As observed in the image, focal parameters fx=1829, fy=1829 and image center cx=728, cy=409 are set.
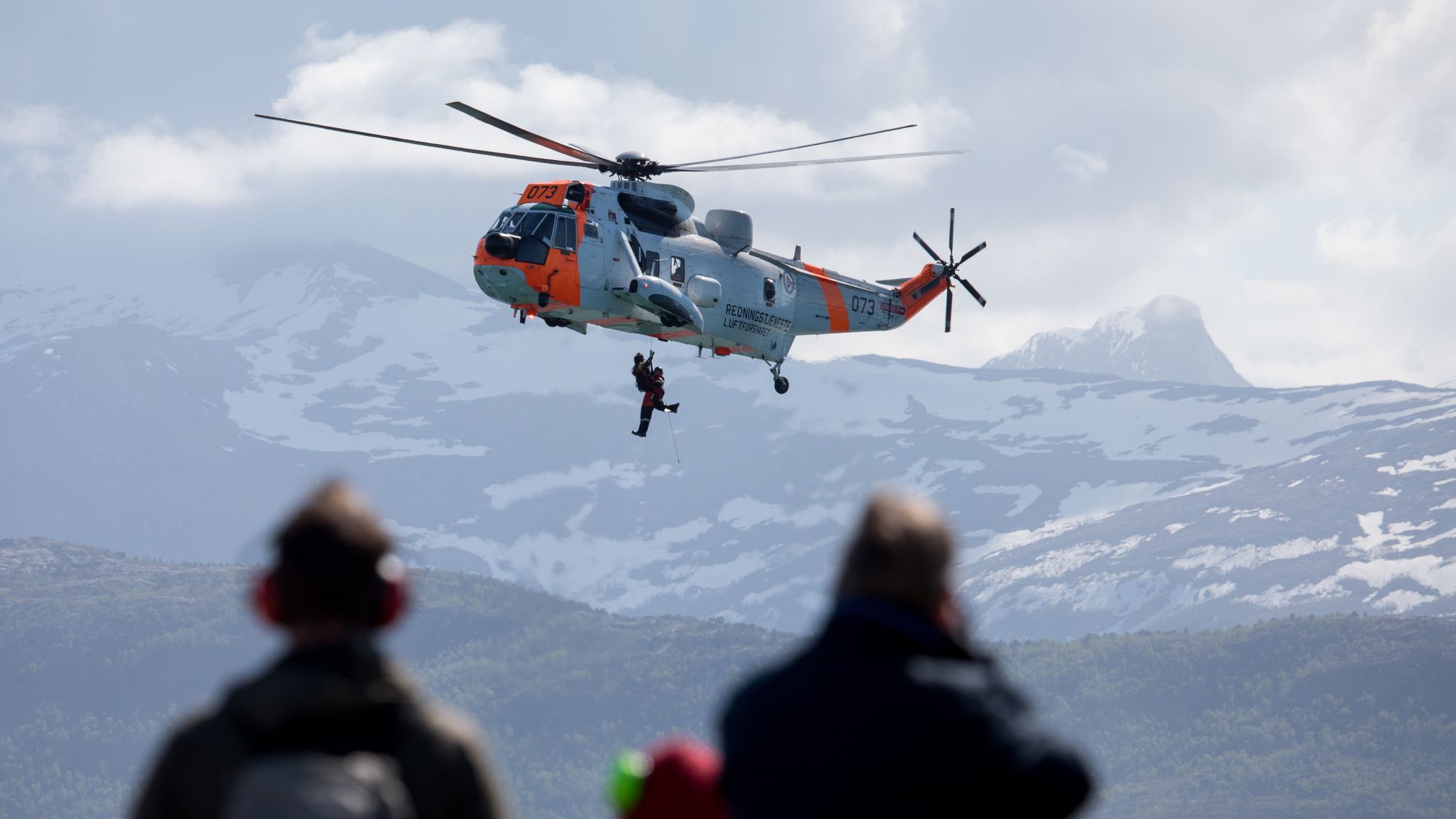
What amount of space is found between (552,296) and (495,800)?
46.7 m

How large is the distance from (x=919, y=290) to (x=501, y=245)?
79.0 feet

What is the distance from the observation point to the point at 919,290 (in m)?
71.4

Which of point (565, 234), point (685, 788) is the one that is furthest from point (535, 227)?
point (685, 788)

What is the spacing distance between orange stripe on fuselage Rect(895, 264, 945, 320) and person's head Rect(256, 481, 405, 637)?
213 ft

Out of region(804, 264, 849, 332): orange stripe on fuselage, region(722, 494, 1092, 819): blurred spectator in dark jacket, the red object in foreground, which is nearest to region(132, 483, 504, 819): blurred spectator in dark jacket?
the red object in foreground

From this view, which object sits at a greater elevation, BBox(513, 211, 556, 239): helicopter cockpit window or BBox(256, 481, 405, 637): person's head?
BBox(513, 211, 556, 239): helicopter cockpit window

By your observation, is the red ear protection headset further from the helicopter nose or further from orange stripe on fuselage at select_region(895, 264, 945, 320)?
orange stripe on fuselage at select_region(895, 264, 945, 320)

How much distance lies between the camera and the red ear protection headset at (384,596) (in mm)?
6578

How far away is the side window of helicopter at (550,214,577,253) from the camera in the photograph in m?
52.8

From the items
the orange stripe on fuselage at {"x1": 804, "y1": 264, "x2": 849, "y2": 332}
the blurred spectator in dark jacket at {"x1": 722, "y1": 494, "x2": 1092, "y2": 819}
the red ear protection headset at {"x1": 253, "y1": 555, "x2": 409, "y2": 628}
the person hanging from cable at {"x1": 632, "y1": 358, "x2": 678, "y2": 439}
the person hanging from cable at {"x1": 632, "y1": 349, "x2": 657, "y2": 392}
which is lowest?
the blurred spectator in dark jacket at {"x1": 722, "y1": 494, "x2": 1092, "y2": 819}

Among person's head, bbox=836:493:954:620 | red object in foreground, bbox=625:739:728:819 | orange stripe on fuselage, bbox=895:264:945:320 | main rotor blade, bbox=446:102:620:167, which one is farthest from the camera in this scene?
orange stripe on fuselage, bbox=895:264:945:320

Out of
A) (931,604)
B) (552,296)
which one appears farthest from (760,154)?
(931,604)

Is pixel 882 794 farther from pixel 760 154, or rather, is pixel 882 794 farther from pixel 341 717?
pixel 760 154

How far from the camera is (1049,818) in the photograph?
6625 millimetres
